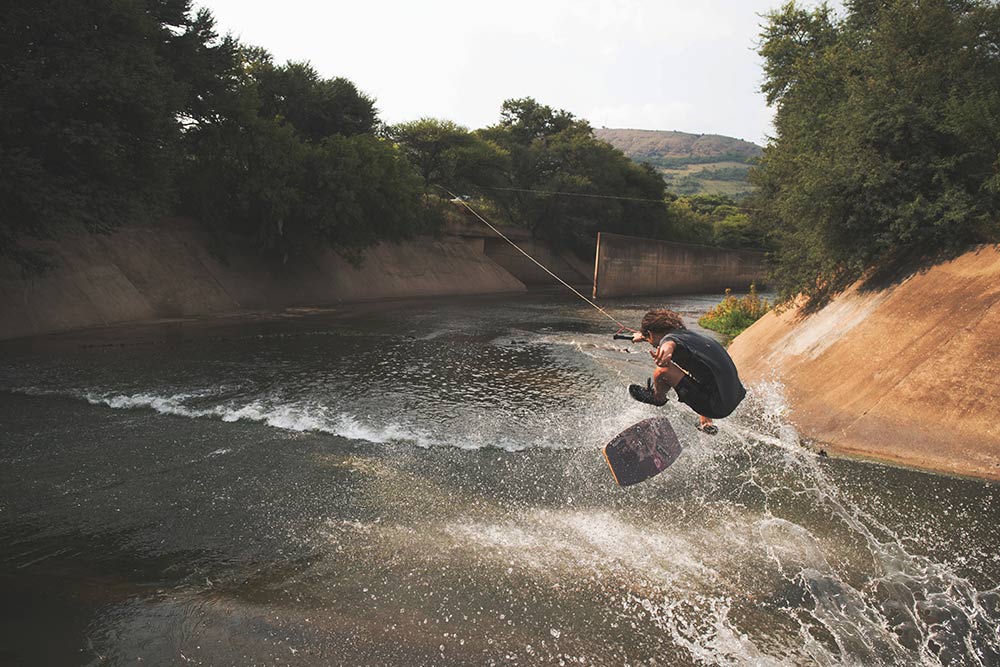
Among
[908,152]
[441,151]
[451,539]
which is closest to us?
[451,539]

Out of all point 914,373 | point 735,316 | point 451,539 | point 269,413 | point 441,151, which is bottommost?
point 735,316

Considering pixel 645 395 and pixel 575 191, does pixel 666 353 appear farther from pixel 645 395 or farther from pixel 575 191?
pixel 575 191

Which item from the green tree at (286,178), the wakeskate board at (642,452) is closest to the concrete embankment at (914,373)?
the wakeskate board at (642,452)

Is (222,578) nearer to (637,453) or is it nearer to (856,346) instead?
(637,453)

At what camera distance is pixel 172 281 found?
29625 millimetres

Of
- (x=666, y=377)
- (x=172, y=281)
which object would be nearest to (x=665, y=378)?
(x=666, y=377)

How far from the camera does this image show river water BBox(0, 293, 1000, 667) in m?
5.46

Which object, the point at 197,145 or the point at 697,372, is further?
the point at 197,145

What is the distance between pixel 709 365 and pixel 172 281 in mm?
29100

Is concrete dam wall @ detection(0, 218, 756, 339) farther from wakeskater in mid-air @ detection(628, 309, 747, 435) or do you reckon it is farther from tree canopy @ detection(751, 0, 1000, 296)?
tree canopy @ detection(751, 0, 1000, 296)

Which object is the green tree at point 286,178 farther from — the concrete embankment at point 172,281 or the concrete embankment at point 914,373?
the concrete embankment at point 914,373

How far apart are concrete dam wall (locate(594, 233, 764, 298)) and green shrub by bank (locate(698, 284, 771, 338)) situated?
15.6 metres

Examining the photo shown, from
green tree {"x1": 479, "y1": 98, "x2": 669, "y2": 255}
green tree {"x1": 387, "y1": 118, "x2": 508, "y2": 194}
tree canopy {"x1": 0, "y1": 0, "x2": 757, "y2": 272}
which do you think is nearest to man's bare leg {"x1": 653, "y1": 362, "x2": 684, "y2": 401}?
tree canopy {"x1": 0, "y1": 0, "x2": 757, "y2": 272}

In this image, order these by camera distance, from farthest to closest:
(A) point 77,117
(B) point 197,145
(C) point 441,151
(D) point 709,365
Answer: (C) point 441,151
(B) point 197,145
(A) point 77,117
(D) point 709,365
